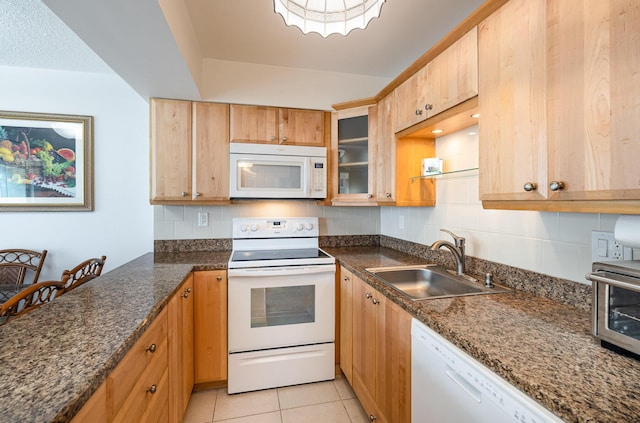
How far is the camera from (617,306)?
768mm

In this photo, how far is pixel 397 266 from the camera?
1829 millimetres

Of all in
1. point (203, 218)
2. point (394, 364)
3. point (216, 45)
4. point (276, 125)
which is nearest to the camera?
point (394, 364)

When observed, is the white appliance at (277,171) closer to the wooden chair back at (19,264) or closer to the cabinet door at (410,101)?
the cabinet door at (410,101)

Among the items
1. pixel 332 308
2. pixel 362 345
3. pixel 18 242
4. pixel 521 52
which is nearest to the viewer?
pixel 521 52

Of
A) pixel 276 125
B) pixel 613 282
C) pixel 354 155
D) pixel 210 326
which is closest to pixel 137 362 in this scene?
pixel 210 326

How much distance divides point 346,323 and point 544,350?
4.39 ft

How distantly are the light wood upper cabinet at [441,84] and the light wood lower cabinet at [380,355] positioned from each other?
1.03 metres

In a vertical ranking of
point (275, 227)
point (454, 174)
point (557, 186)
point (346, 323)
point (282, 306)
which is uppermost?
point (454, 174)

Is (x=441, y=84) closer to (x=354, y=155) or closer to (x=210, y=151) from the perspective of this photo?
(x=354, y=155)

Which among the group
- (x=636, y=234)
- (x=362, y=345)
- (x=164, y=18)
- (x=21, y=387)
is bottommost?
(x=362, y=345)

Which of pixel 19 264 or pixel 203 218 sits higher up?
pixel 203 218

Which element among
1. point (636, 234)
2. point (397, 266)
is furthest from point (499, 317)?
point (397, 266)

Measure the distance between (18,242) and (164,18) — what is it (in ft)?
7.93

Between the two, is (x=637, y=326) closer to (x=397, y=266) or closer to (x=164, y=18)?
(x=397, y=266)
